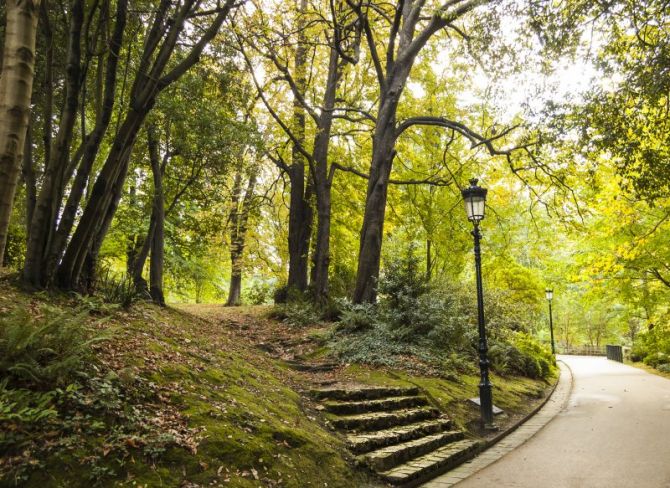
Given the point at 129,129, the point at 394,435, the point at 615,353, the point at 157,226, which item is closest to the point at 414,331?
the point at 394,435

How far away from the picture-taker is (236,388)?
622 centimetres

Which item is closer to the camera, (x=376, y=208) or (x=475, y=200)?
(x=475, y=200)

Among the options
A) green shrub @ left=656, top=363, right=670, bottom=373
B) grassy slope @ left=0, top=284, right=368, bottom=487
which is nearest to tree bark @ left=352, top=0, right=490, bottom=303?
grassy slope @ left=0, top=284, right=368, bottom=487

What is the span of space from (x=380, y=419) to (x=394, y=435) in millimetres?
425

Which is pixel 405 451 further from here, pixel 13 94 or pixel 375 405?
pixel 13 94

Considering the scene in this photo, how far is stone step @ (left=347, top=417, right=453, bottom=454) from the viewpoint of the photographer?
620 centimetres

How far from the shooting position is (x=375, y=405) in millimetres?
7641

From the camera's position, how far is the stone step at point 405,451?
19.4 ft

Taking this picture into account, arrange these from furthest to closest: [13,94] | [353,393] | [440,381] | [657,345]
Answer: [657,345]
[440,381]
[353,393]
[13,94]

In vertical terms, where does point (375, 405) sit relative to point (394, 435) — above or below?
above

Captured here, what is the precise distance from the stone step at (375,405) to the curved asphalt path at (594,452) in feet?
5.82

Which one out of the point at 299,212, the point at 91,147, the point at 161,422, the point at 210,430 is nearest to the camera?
the point at 161,422

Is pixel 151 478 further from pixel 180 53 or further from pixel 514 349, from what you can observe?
pixel 514 349

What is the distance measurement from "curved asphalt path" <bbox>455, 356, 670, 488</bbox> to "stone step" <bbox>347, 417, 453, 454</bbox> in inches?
43.8
